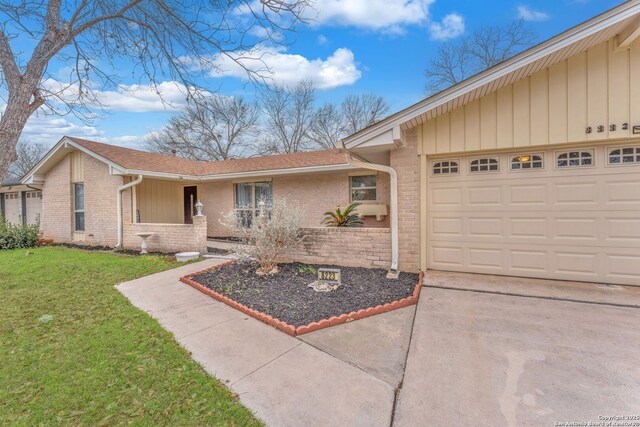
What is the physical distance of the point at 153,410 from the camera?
7.33 feet

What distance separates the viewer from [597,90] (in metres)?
4.65

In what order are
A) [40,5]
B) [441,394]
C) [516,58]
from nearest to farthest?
[441,394] → [40,5] → [516,58]

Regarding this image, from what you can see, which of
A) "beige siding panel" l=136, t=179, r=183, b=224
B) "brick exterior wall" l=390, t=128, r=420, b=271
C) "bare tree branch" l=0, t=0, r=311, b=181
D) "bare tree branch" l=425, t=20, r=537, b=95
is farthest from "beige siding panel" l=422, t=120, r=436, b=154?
"bare tree branch" l=425, t=20, r=537, b=95

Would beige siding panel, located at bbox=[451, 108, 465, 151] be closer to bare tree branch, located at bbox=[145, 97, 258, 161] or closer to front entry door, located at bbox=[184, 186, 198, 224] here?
front entry door, located at bbox=[184, 186, 198, 224]

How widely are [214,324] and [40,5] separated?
17.5ft

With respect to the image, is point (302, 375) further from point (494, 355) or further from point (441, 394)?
point (494, 355)

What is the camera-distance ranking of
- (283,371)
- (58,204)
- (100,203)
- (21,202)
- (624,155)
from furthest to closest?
(21,202), (58,204), (100,203), (624,155), (283,371)

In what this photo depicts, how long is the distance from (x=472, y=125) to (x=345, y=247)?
348cm

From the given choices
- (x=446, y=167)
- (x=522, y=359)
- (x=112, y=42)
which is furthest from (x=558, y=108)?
(x=112, y=42)

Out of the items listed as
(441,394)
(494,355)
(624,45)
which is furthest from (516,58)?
(441,394)

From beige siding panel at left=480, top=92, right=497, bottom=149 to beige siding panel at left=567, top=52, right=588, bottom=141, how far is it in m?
1.08

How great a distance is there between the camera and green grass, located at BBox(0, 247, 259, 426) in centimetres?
221

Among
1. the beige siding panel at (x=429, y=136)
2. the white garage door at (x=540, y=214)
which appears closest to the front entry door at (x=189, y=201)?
the beige siding panel at (x=429, y=136)

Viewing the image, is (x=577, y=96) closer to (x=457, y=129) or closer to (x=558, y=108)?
(x=558, y=108)
